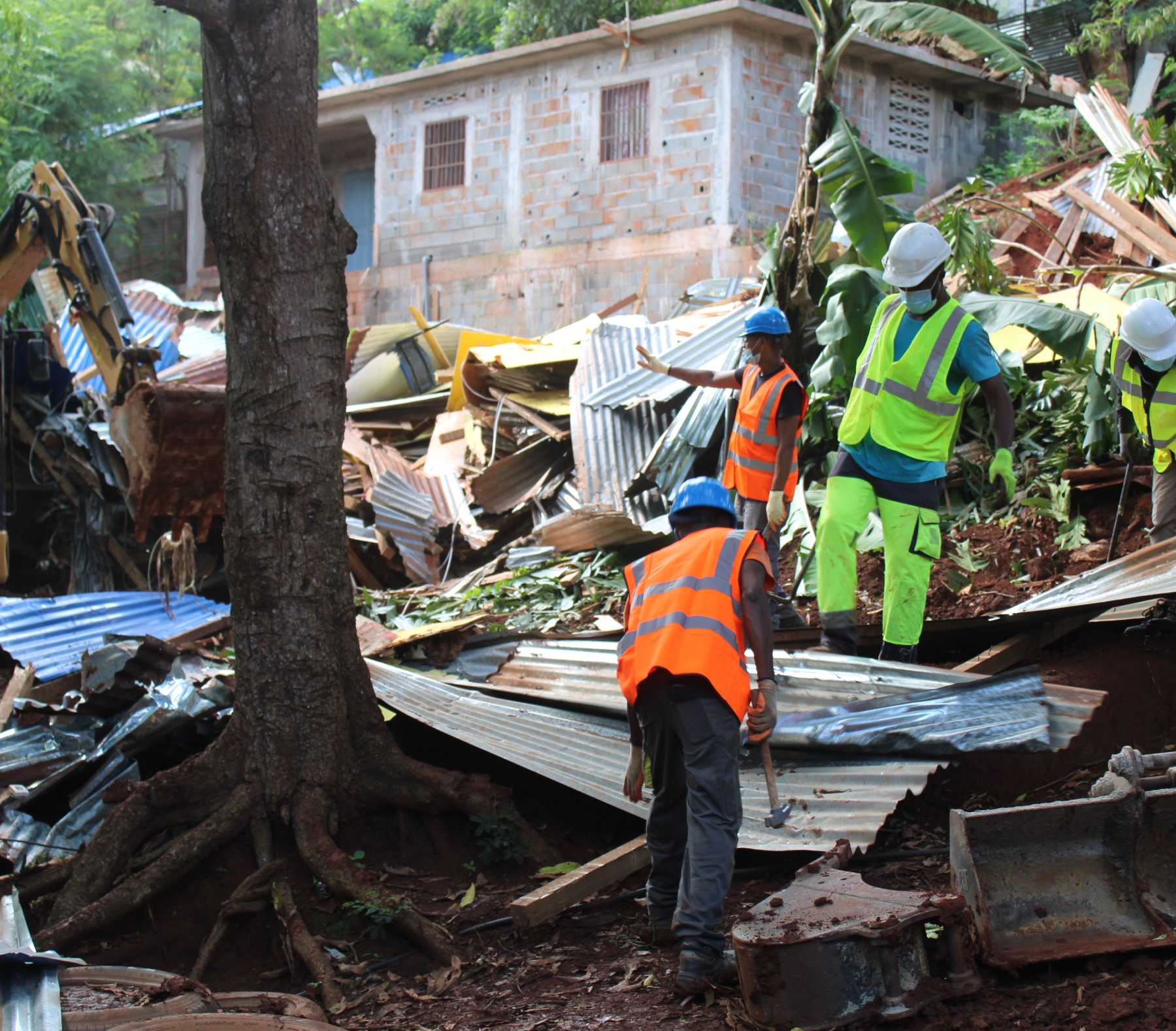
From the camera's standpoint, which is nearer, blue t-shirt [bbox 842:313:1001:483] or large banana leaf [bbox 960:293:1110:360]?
blue t-shirt [bbox 842:313:1001:483]

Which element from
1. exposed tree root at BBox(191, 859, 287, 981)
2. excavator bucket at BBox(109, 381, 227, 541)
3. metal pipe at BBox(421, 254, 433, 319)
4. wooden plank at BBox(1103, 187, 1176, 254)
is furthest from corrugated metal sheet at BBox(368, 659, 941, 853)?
metal pipe at BBox(421, 254, 433, 319)

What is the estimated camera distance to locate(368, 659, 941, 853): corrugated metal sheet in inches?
175

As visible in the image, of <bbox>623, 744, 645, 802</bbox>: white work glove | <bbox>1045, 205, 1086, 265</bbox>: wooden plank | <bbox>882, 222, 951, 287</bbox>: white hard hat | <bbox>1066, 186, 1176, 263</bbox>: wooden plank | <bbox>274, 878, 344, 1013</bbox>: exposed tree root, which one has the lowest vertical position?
<bbox>274, 878, 344, 1013</bbox>: exposed tree root

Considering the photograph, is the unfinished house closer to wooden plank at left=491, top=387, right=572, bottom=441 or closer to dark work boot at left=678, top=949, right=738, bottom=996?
wooden plank at left=491, top=387, right=572, bottom=441

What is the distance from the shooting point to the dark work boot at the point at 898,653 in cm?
554

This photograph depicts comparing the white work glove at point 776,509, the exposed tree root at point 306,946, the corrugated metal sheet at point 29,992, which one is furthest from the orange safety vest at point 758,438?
the corrugated metal sheet at point 29,992

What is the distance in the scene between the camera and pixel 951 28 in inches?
336

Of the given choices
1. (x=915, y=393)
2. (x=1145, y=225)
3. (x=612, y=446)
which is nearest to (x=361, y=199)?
(x=612, y=446)

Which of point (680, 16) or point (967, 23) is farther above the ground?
point (680, 16)

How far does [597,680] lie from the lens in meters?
5.86

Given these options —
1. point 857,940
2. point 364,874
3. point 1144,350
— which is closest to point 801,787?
point 857,940

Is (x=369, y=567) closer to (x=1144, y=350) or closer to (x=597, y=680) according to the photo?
(x=597, y=680)

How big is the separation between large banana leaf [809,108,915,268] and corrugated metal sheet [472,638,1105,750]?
11.1ft

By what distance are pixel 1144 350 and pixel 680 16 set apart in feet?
38.5
